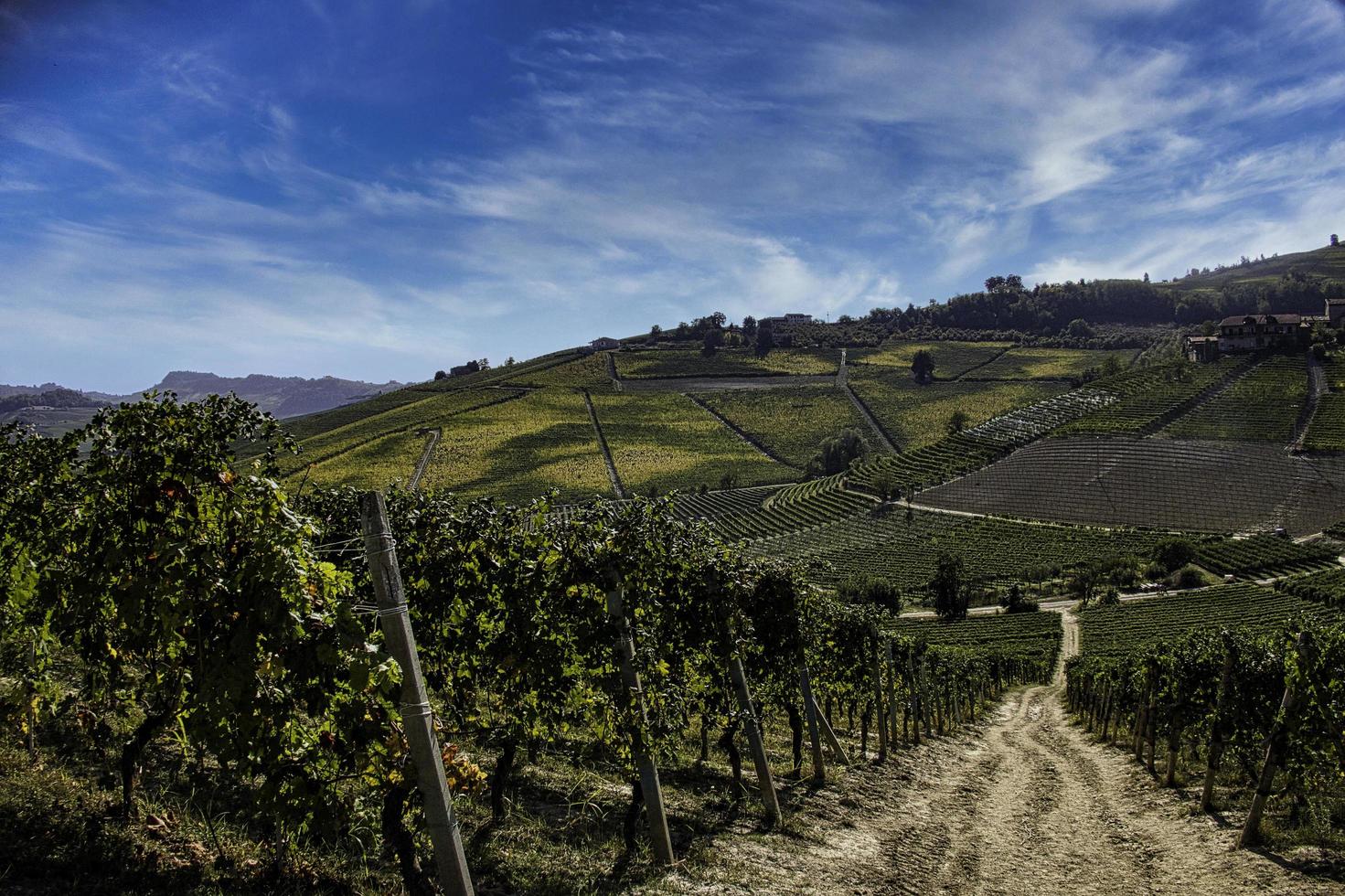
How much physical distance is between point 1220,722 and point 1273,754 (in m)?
2.91

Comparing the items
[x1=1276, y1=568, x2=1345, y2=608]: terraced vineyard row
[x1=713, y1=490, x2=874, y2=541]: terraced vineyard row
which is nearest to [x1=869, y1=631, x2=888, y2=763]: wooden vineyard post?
[x1=1276, y1=568, x2=1345, y2=608]: terraced vineyard row

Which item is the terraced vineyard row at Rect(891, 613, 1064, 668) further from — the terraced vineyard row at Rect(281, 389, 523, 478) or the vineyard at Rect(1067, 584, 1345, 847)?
the terraced vineyard row at Rect(281, 389, 523, 478)

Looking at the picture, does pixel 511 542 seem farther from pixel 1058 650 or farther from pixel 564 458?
pixel 564 458

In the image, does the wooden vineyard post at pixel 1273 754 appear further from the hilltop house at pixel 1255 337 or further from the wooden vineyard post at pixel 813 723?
the hilltop house at pixel 1255 337

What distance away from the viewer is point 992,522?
97625 mm

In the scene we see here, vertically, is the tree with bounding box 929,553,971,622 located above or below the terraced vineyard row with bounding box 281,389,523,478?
below

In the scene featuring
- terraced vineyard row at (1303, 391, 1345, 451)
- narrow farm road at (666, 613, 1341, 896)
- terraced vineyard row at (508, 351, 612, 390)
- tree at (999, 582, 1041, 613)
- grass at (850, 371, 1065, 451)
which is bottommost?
tree at (999, 582, 1041, 613)

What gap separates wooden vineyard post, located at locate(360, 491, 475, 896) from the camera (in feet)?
17.3

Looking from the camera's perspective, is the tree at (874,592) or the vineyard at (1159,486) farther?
the vineyard at (1159,486)

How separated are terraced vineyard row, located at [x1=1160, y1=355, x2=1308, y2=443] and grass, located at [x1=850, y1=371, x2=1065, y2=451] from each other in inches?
1469

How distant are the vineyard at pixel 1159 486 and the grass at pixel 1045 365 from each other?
70351mm

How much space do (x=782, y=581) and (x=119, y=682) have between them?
1079 centimetres

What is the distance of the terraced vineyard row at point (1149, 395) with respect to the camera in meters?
115

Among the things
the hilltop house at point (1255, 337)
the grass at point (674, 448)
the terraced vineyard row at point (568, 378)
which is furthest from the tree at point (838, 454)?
the hilltop house at point (1255, 337)
